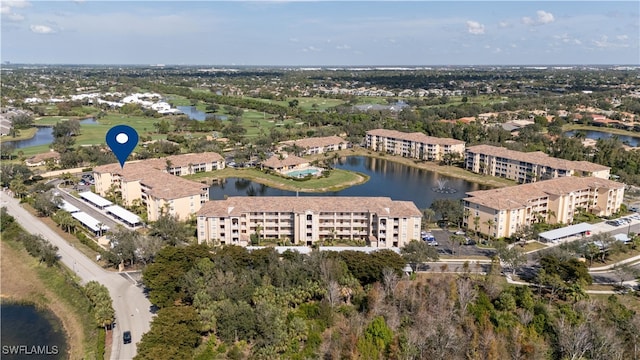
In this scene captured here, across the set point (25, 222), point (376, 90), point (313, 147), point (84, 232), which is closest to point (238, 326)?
point (84, 232)

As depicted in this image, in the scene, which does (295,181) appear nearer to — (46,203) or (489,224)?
(489,224)

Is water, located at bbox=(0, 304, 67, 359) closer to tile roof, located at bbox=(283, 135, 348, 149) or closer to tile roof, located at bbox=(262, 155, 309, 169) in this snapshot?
tile roof, located at bbox=(262, 155, 309, 169)

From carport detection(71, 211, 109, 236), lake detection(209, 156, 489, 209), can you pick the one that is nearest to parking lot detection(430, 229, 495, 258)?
lake detection(209, 156, 489, 209)

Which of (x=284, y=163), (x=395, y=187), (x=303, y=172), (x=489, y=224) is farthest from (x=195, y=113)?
(x=489, y=224)

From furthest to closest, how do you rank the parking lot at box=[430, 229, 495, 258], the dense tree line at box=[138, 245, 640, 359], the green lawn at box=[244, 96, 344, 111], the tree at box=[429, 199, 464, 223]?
the green lawn at box=[244, 96, 344, 111] < the tree at box=[429, 199, 464, 223] < the parking lot at box=[430, 229, 495, 258] < the dense tree line at box=[138, 245, 640, 359]

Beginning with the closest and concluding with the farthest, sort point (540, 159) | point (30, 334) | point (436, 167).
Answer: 1. point (30, 334)
2. point (540, 159)
3. point (436, 167)

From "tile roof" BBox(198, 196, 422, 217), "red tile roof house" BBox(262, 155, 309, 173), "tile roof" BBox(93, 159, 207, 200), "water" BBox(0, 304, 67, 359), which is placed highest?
"tile roof" BBox(93, 159, 207, 200)
